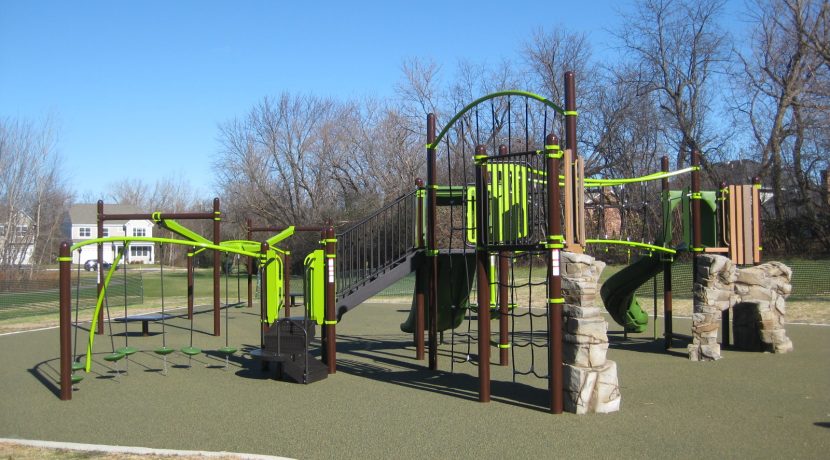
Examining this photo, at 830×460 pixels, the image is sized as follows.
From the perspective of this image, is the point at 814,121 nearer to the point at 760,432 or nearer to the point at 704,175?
the point at 704,175

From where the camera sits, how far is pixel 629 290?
1355cm

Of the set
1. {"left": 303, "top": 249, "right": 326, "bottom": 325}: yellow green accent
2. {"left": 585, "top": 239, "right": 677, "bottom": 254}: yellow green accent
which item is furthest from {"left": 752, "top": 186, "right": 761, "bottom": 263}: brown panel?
{"left": 303, "top": 249, "right": 326, "bottom": 325}: yellow green accent

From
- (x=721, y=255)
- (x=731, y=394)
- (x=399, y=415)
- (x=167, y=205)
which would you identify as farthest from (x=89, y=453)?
(x=167, y=205)

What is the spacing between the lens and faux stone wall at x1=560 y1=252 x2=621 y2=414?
7750 millimetres

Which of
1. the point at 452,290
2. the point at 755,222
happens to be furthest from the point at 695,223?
the point at 452,290

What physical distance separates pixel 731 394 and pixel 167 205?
8310 cm

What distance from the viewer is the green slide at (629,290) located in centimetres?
1310

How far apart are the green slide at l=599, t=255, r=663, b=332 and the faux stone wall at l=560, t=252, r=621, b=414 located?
17.3 feet

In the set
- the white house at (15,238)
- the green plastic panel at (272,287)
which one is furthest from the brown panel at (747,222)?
the white house at (15,238)

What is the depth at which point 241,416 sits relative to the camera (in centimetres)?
810

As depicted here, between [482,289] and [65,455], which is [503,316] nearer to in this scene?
[482,289]

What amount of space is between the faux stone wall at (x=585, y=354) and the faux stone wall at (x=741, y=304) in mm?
4117

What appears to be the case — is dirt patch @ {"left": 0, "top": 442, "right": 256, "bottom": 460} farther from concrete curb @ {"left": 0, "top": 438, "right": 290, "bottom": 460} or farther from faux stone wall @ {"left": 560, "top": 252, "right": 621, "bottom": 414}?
faux stone wall @ {"left": 560, "top": 252, "right": 621, "bottom": 414}

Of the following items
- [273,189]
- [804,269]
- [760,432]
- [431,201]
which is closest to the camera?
[760,432]
